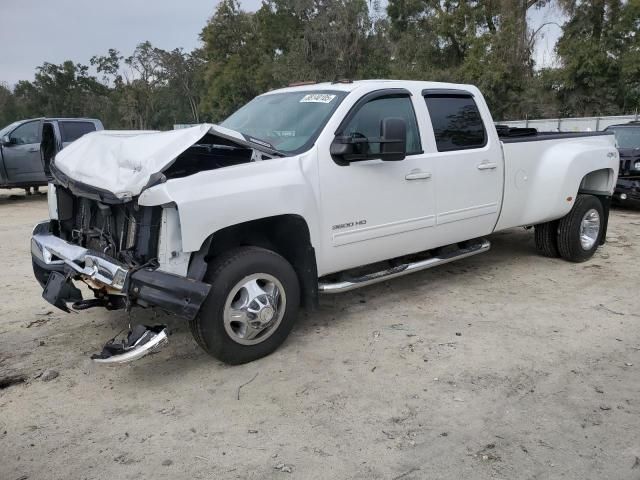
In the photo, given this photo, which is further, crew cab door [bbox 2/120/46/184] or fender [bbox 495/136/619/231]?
crew cab door [bbox 2/120/46/184]

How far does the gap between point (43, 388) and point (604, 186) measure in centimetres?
630

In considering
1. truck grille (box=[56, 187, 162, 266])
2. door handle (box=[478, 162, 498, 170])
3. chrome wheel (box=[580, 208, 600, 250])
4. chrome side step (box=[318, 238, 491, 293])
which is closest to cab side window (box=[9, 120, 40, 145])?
truck grille (box=[56, 187, 162, 266])

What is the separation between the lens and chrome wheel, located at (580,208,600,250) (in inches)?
263

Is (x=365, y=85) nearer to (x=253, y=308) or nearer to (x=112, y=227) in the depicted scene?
(x=253, y=308)

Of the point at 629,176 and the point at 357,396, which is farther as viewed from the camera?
the point at 629,176

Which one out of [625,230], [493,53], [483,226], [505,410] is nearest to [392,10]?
[493,53]

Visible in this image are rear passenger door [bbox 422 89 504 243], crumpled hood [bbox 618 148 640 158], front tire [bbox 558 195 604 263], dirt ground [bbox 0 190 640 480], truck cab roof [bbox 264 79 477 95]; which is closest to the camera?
dirt ground [bbox 0 190 640 480]

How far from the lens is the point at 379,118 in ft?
15.5

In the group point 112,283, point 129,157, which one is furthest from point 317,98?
point 112,283

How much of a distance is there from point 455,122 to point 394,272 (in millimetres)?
1611

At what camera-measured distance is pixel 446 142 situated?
5.14 meters

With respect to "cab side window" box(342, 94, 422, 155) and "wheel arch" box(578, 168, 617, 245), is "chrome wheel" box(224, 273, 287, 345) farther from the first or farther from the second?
"wheel arch" box(578, 168, 617, 245)

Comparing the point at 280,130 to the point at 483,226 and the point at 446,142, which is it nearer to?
the point at 446,142

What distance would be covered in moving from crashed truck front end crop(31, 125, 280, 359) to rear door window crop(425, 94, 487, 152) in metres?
1.91
